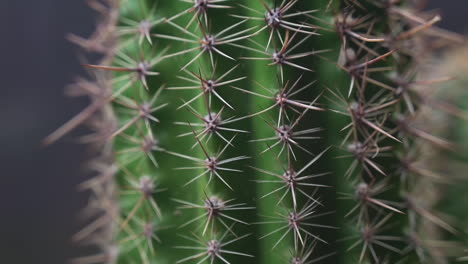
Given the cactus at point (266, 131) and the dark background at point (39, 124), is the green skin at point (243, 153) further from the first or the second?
the dark background at point (39, 124)

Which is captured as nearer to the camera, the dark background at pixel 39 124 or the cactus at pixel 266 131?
the cactus at pixel 266 131

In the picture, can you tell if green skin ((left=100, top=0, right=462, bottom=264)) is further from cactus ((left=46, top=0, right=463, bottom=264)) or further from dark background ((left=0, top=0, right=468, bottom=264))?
dark background ((left=0, top=0, right=468, bottom=264))

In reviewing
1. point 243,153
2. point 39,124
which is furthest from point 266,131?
point 39,124

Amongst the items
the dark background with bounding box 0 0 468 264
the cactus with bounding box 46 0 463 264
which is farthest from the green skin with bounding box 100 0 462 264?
the dark background with bounding box 0 0 468 264

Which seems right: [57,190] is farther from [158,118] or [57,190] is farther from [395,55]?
[395,55]

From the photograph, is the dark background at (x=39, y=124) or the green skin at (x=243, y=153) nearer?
the green skin at (x=243, y=153)

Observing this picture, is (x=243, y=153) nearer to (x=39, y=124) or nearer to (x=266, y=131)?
(x=266, y=131)

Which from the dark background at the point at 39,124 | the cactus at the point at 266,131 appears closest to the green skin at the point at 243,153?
the cactus at the point at 266,131
